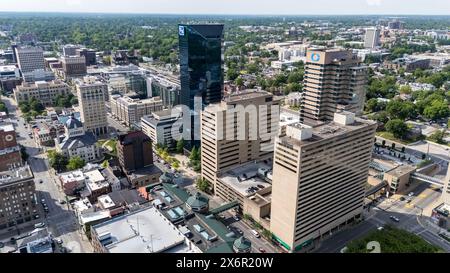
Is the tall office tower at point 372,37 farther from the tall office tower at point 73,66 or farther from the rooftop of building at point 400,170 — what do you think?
the tall office tower at point 73,66

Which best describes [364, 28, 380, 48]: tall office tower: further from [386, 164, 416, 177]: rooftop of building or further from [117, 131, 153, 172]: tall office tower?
[117, 131, 153, 172]: tall office tower

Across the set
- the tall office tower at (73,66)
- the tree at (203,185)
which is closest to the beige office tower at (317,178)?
the tree at (203,185)

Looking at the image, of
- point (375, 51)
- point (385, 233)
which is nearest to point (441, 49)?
point (375, 51)

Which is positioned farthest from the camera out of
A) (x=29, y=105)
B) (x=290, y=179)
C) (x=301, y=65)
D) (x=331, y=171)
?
(x=301, y=65)

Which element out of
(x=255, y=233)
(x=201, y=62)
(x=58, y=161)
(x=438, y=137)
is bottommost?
(x=255, y=233)

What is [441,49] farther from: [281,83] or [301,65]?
[281,83]

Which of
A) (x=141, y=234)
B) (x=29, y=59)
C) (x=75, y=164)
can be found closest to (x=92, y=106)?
(x=75, y=164)

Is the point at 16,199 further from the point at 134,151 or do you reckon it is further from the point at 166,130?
the point at 166,130
